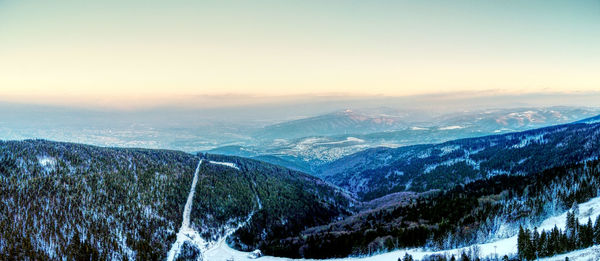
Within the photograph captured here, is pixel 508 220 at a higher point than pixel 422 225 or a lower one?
higher

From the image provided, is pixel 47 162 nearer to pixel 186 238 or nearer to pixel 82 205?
pixel 82 205

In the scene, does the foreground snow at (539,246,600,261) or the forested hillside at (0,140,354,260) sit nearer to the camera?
the foreground snow at (539,246,600,261)

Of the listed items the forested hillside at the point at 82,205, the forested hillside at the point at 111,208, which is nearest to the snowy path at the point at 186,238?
the forested hillside at the point at 111,208

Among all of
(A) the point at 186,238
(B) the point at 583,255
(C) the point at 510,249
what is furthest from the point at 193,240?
(B) the point at 583,255

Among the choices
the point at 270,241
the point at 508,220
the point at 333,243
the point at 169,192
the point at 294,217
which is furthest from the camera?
the point at 294,217

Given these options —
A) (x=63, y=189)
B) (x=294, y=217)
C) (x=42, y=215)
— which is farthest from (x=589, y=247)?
(x=63, y=189)

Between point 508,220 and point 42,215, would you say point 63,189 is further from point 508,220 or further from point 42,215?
point 508,220

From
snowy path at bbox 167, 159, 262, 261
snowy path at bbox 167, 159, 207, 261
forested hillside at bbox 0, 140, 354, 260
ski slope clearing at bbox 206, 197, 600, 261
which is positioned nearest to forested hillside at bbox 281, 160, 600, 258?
ski slope clearing at bbox 206, 197, 600, 261

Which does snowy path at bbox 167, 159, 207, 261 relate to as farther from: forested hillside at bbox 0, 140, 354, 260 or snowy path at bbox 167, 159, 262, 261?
forested hillside at bbox 0, 140, 354, 260

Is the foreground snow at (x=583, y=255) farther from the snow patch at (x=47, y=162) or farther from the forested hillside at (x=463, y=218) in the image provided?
A: the snow patch at (x=47, y=162)

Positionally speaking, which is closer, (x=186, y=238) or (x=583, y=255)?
(x=583, y=255)

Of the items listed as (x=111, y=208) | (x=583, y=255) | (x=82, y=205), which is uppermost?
(x=583, y=255)
